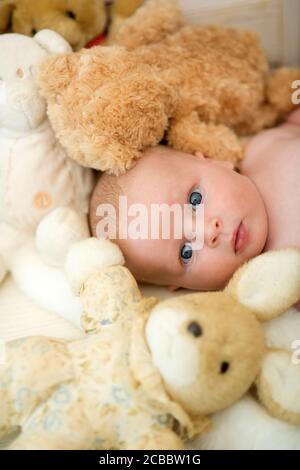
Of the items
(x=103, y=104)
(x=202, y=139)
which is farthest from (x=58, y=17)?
(x=202, y=139)

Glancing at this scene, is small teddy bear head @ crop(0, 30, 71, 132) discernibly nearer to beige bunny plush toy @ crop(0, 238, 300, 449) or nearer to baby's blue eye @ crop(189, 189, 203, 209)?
baby's blue eye @ crop(189, 189, 203, 209)

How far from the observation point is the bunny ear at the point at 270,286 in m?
0.83

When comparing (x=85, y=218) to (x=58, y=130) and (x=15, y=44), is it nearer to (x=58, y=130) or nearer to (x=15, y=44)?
(x=58, y=130)

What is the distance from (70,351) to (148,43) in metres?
0.81

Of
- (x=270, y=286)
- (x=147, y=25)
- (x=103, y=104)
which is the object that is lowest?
(x=270, y=286)

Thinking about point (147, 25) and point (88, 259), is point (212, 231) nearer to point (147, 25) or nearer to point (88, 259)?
point (88, 259)

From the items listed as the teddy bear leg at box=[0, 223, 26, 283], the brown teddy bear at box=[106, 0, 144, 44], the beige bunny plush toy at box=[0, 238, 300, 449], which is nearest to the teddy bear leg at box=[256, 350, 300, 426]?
the beige bunny plush toy at box=[0, 238, 300, 449]

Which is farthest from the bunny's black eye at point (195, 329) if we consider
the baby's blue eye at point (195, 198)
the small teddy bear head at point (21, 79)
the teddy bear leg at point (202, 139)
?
the small teddy bear head at point (21, 79)

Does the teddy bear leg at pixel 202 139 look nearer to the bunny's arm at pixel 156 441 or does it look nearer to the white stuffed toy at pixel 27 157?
the white stuffed toy at pixel 27 157

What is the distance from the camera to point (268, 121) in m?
1.36

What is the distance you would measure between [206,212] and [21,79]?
1.67 ft

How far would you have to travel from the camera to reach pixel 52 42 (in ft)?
3.71

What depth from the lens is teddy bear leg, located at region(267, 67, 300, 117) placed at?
1.33 m

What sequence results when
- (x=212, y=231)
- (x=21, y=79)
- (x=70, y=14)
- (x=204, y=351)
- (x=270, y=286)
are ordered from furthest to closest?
(x=70, y=14) < (x=21, y=79) < (x=212, y=231) < (x=270, y=286) < (x=204, y=351)
